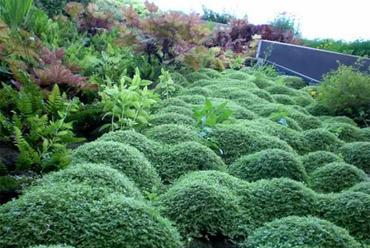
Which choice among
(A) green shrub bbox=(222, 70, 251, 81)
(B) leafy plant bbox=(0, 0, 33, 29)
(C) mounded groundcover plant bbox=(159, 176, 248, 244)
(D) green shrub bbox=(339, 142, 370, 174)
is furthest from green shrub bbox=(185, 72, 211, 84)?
(C) mounded groundcover plant bbox=(159, 176, 248, 244)

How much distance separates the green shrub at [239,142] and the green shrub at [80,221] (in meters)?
1.64

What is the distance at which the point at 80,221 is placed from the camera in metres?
2.44

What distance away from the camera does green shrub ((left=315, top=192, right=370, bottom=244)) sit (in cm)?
304

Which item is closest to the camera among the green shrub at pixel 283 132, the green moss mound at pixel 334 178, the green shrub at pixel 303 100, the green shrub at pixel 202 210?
the green shrub at pixel 202 210

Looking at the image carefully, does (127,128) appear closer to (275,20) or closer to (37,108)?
(37,108)

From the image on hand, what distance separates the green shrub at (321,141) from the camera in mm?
4820

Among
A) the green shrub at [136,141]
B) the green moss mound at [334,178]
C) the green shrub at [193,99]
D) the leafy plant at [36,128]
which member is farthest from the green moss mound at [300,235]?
the green shrub at [193,99]

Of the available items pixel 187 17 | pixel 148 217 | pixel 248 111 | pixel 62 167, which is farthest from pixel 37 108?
pixel 187 17

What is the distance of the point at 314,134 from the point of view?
499 cm

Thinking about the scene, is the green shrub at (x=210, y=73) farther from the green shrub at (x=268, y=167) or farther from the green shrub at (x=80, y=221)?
the green shrub at (x=80, y=221)

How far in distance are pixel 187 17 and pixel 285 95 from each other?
176cm

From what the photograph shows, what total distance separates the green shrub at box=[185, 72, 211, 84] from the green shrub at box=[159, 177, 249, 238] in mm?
4479

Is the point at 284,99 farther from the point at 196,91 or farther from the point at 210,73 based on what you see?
the point at 210,73

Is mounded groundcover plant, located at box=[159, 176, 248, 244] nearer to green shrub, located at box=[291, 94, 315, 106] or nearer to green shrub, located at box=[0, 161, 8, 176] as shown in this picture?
green shrub, located at box=[0, 161, 8, 176]
